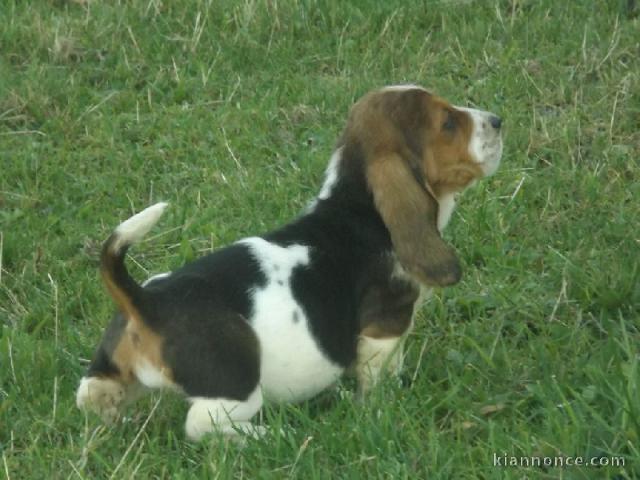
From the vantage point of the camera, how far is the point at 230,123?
25.0ft

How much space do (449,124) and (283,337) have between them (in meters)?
1.24

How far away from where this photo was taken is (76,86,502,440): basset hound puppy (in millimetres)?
4664

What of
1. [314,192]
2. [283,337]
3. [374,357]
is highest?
[283,337]

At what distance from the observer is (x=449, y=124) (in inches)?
217

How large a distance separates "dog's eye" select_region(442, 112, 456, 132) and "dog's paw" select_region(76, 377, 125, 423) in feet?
5.52

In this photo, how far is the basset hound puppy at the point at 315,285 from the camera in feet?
15.3

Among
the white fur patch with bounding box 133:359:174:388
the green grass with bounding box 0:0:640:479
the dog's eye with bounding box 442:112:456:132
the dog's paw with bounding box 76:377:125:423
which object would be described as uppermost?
the dog's eye with bounding box 442:112:456:132

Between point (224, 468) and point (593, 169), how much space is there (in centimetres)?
323

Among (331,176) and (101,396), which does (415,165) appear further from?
(101,396)

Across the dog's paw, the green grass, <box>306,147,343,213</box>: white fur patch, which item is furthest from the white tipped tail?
<box>306,147,343,213</box>: white fur patch

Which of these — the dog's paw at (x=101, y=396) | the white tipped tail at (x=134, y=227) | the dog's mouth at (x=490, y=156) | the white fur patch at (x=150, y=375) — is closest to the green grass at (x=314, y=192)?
the dog's paw at (x=101, y=396)

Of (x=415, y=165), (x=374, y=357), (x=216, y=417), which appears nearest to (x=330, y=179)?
(x=415, y=165)

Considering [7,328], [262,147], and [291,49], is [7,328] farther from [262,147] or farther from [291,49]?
[291,49]

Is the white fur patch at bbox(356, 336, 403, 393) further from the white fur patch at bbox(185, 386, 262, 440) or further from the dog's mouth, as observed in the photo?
the dog's mouth
